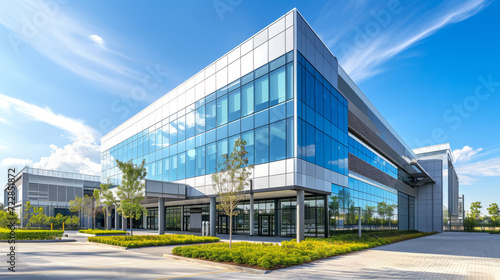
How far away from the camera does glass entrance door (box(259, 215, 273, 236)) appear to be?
3216 cm

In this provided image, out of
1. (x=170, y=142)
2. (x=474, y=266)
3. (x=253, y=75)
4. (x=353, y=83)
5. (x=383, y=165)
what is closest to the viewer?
(x=474, y=266)

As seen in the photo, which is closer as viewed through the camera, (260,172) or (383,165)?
(260,172)

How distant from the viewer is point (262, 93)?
26156 mm

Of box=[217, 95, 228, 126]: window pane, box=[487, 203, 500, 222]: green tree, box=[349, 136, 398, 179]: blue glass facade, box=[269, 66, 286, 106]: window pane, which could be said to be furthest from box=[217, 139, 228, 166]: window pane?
box=[487, 203, 500, 222]: green tree

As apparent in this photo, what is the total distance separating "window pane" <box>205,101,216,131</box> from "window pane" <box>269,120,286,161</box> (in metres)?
8.01

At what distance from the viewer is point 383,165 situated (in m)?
51.1

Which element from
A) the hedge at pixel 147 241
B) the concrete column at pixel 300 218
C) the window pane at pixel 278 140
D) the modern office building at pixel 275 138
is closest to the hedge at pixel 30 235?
the hedge at pixel 147 241

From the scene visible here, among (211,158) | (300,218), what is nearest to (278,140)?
(300,218)

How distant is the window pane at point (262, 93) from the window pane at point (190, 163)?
34.3 feet

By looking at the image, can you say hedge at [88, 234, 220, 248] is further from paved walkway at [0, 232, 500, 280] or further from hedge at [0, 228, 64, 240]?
paved walkway at [0, 232, 500, 280]

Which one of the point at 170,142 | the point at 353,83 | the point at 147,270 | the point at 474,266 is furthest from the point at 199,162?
the point at 474,266

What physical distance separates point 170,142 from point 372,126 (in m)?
23.9

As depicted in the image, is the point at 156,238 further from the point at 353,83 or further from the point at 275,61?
the point at 353,83

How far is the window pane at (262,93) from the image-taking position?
25.8 meters
